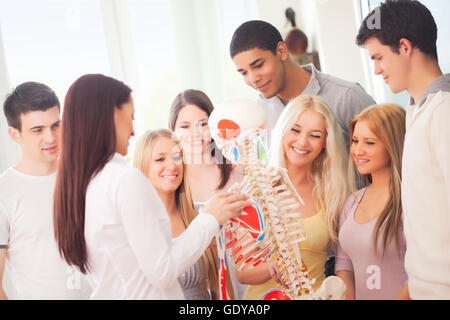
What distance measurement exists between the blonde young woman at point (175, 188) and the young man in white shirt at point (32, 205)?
354 millimetres

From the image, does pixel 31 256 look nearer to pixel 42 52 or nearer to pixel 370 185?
pixel 42 52

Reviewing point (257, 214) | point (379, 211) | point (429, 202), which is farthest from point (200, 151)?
point (429, 202)

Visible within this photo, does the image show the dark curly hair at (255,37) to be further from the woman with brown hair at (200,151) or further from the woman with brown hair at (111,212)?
the woman with brown hair at (111,212)

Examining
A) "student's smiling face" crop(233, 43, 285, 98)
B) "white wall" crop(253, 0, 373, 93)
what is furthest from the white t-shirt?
"white wall" crop(253, 0, 373, 93)

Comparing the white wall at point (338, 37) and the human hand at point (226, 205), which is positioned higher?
the white wall at point (338, 37)

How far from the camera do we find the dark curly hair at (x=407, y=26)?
1583 millimetres

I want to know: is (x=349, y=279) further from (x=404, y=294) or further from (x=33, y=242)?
(x=33, y=242)

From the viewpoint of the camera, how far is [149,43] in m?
1.92

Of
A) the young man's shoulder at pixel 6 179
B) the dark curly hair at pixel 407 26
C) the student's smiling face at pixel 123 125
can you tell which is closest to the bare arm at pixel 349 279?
the dark curly hair at pixel 407 26

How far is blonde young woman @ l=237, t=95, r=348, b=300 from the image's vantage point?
1707 millimetres

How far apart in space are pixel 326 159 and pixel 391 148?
237mm

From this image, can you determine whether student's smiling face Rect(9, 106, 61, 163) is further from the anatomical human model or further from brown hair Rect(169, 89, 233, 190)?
the anatomical human model

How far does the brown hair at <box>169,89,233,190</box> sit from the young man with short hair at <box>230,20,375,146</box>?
7.2 inches
